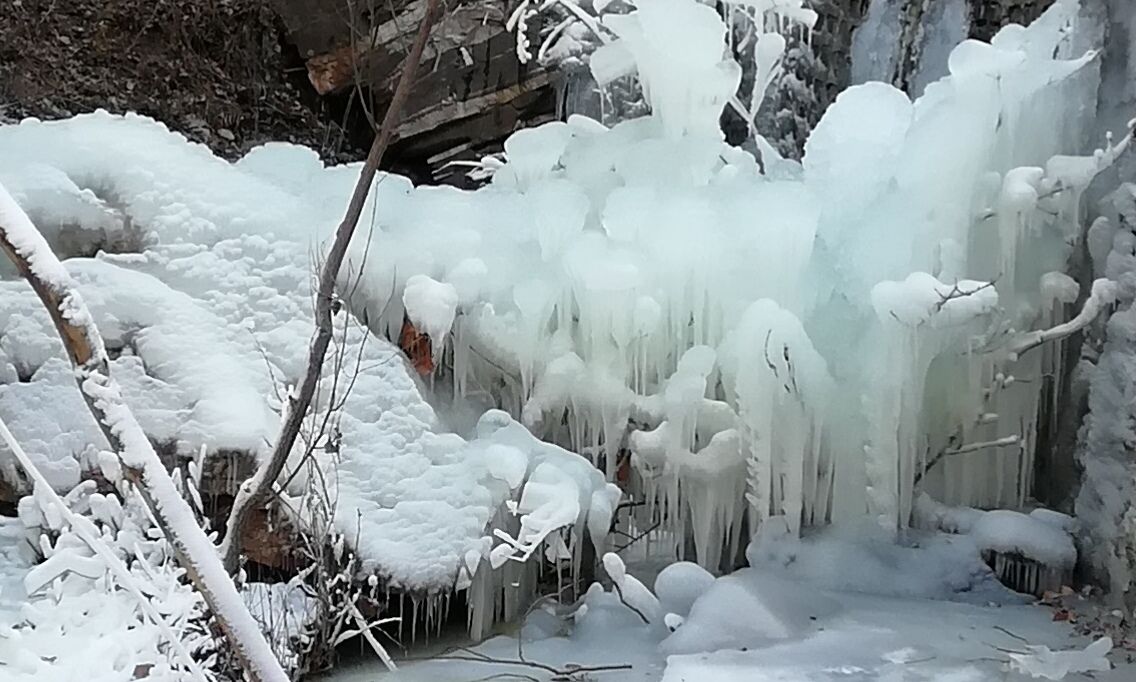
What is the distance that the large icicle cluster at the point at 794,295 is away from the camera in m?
3.56

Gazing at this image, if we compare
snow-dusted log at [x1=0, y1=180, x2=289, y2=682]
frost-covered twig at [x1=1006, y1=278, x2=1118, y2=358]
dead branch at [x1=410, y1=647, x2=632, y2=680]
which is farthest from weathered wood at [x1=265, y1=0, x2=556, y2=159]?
snow-dusted log at [x1=0, y1=180, x2=289, y2=682]

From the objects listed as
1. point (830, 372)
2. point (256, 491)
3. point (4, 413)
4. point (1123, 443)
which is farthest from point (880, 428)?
point (4, 413)

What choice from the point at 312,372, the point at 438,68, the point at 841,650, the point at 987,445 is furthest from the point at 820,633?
the point at 438,68

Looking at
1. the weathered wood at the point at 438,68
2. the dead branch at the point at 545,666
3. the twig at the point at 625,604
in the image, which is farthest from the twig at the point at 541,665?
the weathered wood at the point at 438,68

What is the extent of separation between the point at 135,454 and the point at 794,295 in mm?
2668

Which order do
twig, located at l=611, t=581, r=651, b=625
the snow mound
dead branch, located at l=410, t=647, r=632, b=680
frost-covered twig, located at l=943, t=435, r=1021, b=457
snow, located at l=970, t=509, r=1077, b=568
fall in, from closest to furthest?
1. dead branch, located at l=410, t=647, r=632, b=680
2. the snow mound
3. twig, located at l=611, t=581, r=651, b=625
4. snow, located at l=970, t=509, r=1077, b=568
5. frost-covered twig, located at l=943, t=435, r=1021, b=457

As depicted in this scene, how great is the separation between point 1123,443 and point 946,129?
1.30 metres

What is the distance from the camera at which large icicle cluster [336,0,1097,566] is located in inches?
140

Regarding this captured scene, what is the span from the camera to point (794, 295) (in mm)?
3596

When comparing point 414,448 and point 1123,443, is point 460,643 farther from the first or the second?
point 1123,443

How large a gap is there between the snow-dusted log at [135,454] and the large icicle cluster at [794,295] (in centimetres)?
214

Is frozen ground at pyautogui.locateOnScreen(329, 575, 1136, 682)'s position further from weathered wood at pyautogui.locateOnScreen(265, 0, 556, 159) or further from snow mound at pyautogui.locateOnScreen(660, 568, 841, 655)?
weathered wood at pyautogui.locateOnScreen(265, 0, 556, 159)

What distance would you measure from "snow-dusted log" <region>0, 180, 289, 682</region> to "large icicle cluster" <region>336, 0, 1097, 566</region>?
214 cm

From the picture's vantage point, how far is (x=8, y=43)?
5453 mm
